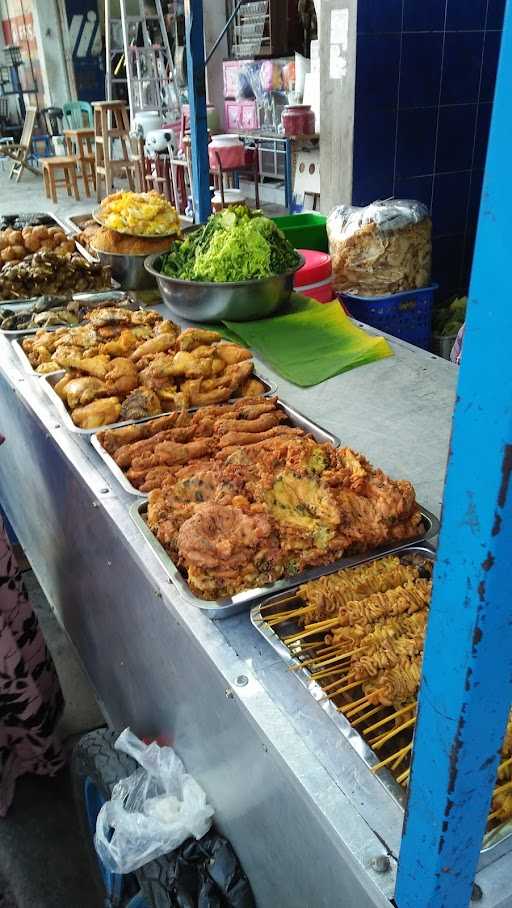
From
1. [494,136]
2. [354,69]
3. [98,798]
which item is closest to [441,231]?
[354,69]

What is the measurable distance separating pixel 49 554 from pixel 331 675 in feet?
6.22

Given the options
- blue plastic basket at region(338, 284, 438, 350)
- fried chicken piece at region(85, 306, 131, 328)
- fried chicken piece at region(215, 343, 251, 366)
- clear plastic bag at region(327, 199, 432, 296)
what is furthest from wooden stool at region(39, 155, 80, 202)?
fried chicken piece at region(215, 343, 251, 366)

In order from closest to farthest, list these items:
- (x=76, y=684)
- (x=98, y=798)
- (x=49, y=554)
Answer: (x=98, y=798) < (x=49, y=554) < (x=76, y=684)

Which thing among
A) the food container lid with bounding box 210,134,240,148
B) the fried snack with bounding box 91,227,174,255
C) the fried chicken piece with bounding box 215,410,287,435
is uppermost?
the food container lid with bounding box 210,134,240,148

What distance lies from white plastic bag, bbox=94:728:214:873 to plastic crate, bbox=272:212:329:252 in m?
3.58

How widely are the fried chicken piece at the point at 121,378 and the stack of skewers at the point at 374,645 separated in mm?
1206

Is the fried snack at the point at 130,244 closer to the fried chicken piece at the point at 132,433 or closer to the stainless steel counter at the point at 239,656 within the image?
the stainless steel counter at the point at 239,656

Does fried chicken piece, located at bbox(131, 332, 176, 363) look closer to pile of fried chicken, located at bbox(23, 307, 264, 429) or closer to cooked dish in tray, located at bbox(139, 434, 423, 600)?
pile of fried chicken, located at bbox(23, 307, 264, 429)

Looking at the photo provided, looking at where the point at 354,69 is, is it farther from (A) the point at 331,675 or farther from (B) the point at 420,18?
(A) the point at 331,675

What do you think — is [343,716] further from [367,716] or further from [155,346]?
[155,346]

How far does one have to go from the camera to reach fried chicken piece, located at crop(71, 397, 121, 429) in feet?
7.42

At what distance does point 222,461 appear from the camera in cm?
194

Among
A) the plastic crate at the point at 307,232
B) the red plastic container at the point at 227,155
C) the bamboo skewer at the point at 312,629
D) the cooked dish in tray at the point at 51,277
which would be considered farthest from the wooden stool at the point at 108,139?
the bamboo skewer at the point at 312,629

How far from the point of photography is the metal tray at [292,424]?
1886 mm
